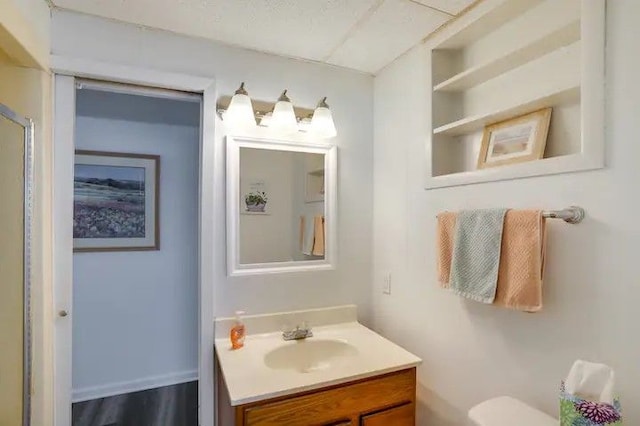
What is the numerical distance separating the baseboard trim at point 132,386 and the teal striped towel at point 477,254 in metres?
2.37

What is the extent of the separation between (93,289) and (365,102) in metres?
2.30

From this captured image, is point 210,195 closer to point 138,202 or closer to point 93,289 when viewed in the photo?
point 138,202

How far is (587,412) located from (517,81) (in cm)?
108

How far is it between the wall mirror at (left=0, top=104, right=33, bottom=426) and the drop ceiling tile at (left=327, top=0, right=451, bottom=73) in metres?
1.39

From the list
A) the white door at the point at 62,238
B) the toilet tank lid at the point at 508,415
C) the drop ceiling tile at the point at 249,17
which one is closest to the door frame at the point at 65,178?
the white door at the point at 62,238

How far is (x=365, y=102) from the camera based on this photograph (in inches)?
78.8

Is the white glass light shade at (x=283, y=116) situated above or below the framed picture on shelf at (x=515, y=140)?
above

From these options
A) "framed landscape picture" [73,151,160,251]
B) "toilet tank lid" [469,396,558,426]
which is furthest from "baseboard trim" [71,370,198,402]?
"toilet tank lid" [469,396,558,426]

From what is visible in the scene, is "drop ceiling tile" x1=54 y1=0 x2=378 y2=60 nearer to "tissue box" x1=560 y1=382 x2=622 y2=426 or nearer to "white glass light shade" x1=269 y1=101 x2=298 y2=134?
"white glass light shade" x1=269 y1=101 x2=298 y2=134

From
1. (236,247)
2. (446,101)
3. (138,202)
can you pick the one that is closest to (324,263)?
(236,247)

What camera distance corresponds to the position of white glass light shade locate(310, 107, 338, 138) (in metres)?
1.77

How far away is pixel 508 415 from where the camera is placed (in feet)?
3.61

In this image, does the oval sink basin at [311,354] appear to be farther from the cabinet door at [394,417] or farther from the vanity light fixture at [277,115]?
the vanity light fixture at [277,115]

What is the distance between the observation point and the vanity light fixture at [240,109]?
5.28 feet
